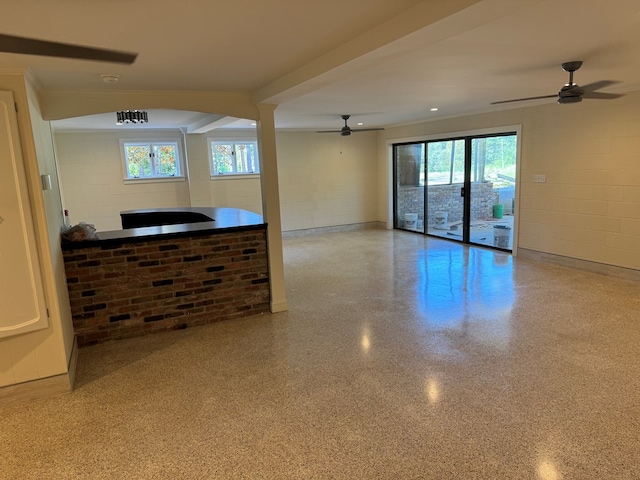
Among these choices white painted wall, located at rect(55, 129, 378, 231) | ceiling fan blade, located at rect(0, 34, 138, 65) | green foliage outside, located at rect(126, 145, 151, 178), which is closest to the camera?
ceiling fan blade, located at rect(0, 34, 138, 65)

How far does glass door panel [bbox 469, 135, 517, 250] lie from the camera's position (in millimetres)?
6699

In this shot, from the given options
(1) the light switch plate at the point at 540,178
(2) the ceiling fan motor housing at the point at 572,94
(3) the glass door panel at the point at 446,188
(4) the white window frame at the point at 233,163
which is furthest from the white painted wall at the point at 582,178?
(4) the white window frame at the point at 233,163

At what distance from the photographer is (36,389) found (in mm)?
2914

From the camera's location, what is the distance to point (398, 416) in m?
2.56

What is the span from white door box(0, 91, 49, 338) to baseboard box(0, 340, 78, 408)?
38cm

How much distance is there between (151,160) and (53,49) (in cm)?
683

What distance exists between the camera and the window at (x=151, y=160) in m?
7.72

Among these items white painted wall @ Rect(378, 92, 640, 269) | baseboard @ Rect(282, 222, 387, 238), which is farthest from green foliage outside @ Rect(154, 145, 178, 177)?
white painted wall @ Rect(378, 92, 640, 269)

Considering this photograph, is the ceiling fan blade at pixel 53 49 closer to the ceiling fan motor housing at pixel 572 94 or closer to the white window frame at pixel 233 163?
the ceiling fan motor housing at pixel 572 94

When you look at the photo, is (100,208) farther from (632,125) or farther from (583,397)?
(632,125)

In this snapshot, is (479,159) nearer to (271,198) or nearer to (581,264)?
(581,264)

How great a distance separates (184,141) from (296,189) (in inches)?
94.7

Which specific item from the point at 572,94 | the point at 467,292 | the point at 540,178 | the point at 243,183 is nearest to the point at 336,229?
the point at 243,183

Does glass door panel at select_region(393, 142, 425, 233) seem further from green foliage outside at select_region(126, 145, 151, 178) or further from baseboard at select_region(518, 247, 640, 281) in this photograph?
green foliage outside at select_region(126, 145, 151, 178)
